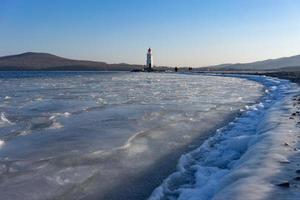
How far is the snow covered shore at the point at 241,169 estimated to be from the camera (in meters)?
6.60

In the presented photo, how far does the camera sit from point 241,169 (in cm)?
781

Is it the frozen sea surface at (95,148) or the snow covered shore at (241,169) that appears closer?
the snow covered shore at (241,169)

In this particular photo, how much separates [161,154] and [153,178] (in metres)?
2.17

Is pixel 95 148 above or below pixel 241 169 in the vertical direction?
below

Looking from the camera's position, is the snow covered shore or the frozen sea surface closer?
the snow covered shore

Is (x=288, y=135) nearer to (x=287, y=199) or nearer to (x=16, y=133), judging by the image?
(x=287, y=199)

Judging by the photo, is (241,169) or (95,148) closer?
(241,169)

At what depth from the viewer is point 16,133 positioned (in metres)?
13.9

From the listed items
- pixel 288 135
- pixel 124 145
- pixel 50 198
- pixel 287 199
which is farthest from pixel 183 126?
pixel 287 199

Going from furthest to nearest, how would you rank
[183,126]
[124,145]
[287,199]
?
[183,126] < [124,145] < [287,199]

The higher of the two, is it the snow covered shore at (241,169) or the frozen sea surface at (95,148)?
the snow covered shore at (241,169)

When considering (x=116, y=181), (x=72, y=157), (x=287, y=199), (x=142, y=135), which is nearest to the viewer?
(x=287, y=199)

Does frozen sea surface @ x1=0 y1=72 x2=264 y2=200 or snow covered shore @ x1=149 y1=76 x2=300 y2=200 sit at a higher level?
snow covered shore @ x1=149 y1=76 x2=300 y2=200

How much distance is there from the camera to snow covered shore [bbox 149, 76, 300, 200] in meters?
6.60
